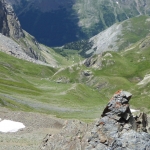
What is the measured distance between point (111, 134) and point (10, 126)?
40659mm

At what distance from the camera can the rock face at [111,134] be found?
29.0 m

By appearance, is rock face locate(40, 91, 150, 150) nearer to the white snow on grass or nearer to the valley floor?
the valley floor

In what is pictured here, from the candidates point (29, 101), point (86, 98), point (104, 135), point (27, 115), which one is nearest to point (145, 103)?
point (86, 98)

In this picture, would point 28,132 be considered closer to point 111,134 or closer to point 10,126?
point 10,126

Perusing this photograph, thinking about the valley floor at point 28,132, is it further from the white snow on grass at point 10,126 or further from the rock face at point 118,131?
the rock face at point 118,131

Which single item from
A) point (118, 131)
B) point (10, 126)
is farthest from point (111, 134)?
point (10, 126)

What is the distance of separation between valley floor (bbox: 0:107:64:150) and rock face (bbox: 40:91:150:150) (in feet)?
21.6

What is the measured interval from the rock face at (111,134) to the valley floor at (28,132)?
6.58 metres

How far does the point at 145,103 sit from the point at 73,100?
3855cm

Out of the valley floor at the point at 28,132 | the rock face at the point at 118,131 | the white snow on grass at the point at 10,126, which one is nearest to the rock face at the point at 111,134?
the rock face at the point at 118,131

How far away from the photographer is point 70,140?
3794cm

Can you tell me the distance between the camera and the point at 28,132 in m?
64.2

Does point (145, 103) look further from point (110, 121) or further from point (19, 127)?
point (110, 121)

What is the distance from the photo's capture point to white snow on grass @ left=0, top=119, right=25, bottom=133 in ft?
218
